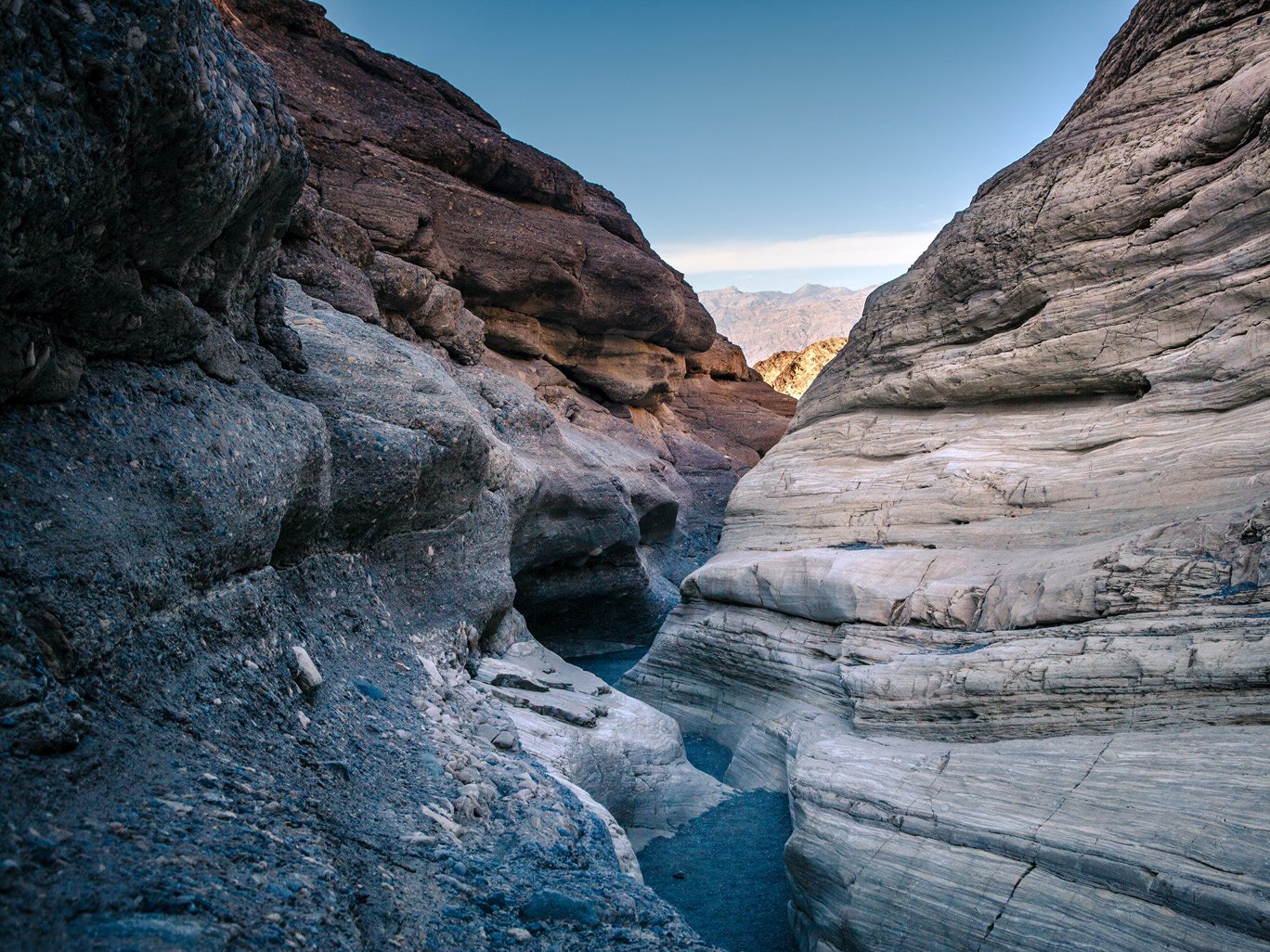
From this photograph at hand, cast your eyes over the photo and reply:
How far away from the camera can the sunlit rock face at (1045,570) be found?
4129 millimetres

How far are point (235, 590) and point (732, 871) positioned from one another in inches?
179

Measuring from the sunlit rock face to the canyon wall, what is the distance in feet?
5.40

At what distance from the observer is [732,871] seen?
6410 millimetres

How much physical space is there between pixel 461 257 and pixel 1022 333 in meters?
10.5

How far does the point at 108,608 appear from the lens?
3.21 metres

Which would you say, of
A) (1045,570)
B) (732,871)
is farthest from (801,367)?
(732,871)

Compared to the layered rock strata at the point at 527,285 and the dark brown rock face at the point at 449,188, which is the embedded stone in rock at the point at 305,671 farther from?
the dark brown rock face at the point at 449,188

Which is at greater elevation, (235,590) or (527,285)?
(527,285)

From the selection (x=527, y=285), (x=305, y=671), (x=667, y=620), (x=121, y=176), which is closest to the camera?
(x=121, y=176)

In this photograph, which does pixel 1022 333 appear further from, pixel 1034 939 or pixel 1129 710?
pixel 1034 939

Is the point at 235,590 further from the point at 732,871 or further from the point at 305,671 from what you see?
the point at 732,871

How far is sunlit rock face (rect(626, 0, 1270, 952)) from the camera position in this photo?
4.13 m

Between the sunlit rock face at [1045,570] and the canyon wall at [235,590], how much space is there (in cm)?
165

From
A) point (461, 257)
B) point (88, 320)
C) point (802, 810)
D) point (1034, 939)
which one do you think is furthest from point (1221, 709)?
point (461, 257)
